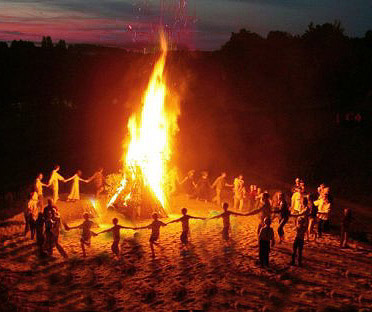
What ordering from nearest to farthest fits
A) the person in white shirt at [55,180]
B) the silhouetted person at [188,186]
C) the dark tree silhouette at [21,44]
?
the person in white shirt at [55,180] → the silhouetted person at [188,186] → the dark tree silhouette at [21,44]

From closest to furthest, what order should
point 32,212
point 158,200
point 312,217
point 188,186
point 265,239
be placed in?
1. point 265,239
2. point 32,212
3. point 312,217
4. point 158,200
5. point 188,186

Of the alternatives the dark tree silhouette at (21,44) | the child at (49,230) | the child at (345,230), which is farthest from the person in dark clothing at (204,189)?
the dark tree silhouette at (21,44)

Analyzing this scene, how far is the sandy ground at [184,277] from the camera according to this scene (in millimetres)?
10633

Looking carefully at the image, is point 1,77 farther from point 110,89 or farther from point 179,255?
point 179,255

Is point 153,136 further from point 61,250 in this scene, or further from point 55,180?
point 61,250

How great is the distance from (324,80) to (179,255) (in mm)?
36395

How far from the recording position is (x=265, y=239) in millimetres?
12242

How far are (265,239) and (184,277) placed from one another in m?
2.52

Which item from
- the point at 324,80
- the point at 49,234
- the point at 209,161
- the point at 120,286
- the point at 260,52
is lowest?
the point at 120,286

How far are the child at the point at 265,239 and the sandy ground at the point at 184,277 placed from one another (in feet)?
0.98

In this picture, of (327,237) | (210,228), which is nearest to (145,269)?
(210,228)

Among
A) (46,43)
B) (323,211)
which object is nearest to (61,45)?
(46,43)

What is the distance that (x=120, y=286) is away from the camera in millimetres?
11641

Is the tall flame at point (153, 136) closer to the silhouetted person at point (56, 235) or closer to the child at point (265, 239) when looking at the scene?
the silhouetted person at point (56, 235)
